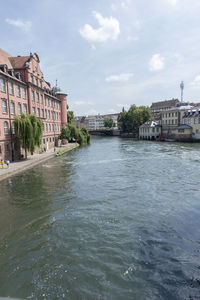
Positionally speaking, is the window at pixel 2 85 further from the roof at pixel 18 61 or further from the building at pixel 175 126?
the building at pixel 175 126

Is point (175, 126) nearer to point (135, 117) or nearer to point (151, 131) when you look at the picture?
point (151, 131)

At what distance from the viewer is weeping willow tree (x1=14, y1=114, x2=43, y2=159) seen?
2661 cm

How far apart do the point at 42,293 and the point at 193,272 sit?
4950mm

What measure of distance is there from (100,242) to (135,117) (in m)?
92.1

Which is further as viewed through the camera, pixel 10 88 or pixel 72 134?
pixel 72 134

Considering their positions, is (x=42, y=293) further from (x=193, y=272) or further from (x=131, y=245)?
(x=193, y=272)

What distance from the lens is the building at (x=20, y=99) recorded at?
2594cm

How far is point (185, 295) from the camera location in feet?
18.8

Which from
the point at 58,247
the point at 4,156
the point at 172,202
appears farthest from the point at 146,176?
the point at 4,156

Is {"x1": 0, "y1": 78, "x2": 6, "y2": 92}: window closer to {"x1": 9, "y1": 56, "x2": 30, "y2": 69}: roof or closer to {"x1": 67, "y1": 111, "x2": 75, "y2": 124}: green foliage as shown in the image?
{"x1": 9, "y1": 56, "x2": 30, "y2": 69}: roof

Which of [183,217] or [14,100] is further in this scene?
[14,100]

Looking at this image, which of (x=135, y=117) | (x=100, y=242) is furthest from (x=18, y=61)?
(x=135, y=117)

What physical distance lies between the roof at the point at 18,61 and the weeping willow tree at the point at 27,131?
11.4 m

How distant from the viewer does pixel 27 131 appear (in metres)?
26.9
